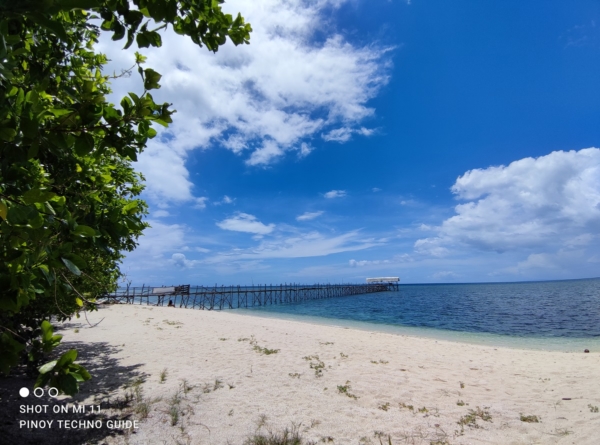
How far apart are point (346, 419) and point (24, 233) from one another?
19.7 ft

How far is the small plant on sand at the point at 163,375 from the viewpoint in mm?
7441

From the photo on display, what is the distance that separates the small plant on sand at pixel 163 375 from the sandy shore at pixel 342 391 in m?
0.05

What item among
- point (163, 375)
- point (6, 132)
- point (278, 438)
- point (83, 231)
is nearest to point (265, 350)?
point (163, 375)

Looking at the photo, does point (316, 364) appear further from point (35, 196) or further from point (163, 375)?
point (35, 196)

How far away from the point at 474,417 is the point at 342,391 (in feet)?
8.45

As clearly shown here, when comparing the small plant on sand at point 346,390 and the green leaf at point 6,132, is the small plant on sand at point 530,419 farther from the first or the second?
the green leaf at point 6,132

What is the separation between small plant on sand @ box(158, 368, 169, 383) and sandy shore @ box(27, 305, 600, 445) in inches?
1.9

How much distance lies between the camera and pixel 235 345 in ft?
38.9

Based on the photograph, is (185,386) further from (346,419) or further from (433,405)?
(433,405)

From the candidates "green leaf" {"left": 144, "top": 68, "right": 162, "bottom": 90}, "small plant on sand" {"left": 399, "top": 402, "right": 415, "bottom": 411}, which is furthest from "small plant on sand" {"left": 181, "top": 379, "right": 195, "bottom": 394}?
"green leaf" {"left": 144, "top": 68, "right": 162, "bottom": 90}

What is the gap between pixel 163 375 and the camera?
773 cm

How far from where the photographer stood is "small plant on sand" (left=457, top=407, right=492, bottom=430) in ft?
18.6

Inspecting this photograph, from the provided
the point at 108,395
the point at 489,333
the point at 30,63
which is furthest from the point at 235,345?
the point at 489,333

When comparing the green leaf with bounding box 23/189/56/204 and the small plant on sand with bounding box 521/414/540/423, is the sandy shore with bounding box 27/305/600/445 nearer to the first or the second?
the small plant on sand with bounding box 521/414/540/423
